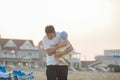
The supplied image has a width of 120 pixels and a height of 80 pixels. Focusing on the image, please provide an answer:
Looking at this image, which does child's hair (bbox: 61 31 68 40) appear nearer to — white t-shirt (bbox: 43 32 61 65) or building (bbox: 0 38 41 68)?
white t-shirt (bbox: 43 32 61 65)

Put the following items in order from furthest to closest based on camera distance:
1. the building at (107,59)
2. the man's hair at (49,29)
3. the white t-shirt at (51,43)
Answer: the building at (107,59), the white t-shirt at (51,43), the man's hair at (49,29)

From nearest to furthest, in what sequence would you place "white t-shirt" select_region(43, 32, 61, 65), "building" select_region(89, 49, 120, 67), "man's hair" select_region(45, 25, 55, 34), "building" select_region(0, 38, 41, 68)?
1. "man's hair" select_region(45, 25, 55, 34)
2. "white t-shirt" select_region(43, 32, 61, 65)
3. "building" select_region(0, 38, 41, 68)
4. "building" select_region(89, 49, 120, 67)

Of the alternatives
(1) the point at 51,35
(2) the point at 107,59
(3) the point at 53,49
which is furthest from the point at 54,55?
(2) the point at 107,59

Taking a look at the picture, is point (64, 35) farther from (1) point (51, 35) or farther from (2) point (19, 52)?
(2) point (19, 52)

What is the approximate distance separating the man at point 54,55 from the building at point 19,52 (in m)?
61.5

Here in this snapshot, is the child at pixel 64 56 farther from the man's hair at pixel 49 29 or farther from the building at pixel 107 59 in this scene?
the building at pixel 107 59

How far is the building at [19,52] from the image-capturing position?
69000 mm

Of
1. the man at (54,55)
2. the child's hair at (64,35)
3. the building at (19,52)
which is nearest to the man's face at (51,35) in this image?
the man at (54,55)

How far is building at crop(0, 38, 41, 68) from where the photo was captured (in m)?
69.0

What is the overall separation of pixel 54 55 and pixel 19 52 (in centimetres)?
6428

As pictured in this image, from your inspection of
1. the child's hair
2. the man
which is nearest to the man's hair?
the man

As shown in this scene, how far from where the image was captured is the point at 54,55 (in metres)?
6.31

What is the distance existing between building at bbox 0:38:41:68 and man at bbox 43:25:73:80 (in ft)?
202

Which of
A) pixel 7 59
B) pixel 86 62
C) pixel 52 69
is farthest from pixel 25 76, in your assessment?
pixel 86 62
